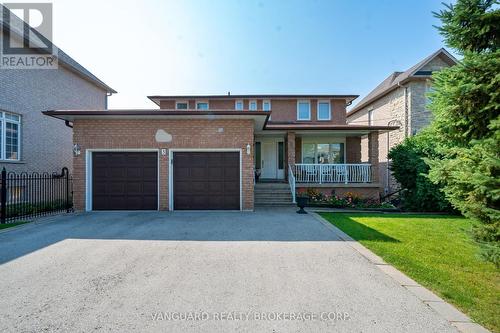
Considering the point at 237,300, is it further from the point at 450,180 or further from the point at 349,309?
the point at 450,180

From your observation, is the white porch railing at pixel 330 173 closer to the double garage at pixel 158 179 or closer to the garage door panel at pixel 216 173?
the double garage at pixel 158 179

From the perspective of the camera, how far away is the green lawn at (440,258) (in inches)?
129

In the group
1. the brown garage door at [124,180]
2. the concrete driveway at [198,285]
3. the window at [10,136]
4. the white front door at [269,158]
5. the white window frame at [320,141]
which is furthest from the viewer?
the white front door at [269,158]

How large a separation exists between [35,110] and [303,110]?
15638mm

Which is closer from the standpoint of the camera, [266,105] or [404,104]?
[404,104]

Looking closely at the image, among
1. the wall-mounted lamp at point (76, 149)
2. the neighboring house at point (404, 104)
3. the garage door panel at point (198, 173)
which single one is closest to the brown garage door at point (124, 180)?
the wall-mounted lamp at point (76, 149)

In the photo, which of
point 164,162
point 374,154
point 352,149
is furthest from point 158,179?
point 352,149

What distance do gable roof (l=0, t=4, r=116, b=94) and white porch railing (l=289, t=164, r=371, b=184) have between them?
14129 mm

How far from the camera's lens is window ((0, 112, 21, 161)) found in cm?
1113

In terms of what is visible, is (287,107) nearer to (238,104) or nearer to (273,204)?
(238,104)

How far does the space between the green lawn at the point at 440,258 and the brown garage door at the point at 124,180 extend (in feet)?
23.2

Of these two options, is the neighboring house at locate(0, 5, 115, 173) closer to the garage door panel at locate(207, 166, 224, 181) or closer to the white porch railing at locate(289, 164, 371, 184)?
the garage door panel at locate(207, 166, 224, 181)

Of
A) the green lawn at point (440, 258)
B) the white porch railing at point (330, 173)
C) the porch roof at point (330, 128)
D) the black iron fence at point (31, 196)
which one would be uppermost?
the porch roof at point (330, 128)

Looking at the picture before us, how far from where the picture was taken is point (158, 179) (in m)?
10.1
